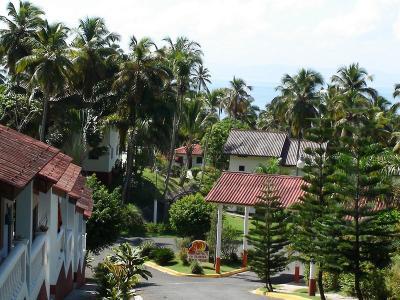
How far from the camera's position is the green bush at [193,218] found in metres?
39.5

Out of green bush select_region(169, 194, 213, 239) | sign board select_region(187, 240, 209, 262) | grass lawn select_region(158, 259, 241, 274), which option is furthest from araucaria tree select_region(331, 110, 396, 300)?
green bush select_region(169, 194, 213, 239)

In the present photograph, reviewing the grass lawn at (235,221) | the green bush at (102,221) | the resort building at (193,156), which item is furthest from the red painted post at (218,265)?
the resort building at (193,156)

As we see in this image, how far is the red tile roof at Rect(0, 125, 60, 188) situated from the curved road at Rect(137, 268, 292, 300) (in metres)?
13.0

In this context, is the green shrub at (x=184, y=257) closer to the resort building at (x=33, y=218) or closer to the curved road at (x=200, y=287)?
the curved road at (x=200, y=287)

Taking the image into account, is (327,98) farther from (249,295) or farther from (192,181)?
(249,295)

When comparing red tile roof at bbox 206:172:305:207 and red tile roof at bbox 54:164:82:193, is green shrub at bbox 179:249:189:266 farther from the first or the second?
red tile roof at bbox 54:164:82:193

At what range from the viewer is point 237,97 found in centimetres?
8238

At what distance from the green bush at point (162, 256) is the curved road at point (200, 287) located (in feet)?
4.12

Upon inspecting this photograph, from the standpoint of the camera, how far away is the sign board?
3431 centimetres

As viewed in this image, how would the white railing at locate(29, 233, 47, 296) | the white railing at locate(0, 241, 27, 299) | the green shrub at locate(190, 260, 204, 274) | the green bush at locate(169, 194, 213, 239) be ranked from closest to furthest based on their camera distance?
the white railing at locate(0, 241, 27, 299) → the white railing at locate(29, 233, 47, 296) → the green shrub at locate(190, 260, 204, 274) → the green bush at locate(169, 194, 213, 239)

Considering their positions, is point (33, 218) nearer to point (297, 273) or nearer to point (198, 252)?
point (297, 273)

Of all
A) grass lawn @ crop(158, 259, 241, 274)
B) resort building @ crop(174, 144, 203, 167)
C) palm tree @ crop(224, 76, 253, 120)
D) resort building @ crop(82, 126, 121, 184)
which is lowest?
grass lawn @ crop(158, 259, 241, 274)

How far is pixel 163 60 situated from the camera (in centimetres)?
4588

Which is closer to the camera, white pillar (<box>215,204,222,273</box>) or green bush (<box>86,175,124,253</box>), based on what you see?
green bush (<box>86,175,124,253</box>)
